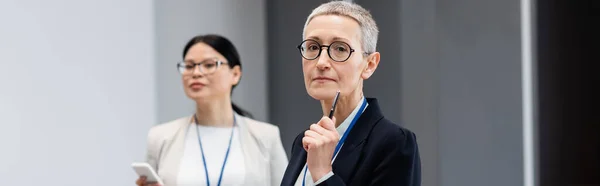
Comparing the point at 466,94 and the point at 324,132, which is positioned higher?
the point at 324,132

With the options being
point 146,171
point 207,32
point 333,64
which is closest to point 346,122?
point 333,64

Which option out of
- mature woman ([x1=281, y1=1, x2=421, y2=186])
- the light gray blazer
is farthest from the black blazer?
the light gray blazer

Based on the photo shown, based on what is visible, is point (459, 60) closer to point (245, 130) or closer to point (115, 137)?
point (245, 130)

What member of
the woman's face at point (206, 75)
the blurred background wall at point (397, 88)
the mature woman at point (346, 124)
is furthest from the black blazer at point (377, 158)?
the blurred background wall at point (397, 88)

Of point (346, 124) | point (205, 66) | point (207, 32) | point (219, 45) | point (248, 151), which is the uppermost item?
point (207, 32)

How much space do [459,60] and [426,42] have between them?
22 cm

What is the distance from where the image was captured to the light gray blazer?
391 cm

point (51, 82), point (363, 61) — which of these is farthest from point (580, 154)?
point (363, 61)

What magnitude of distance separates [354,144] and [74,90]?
3151mm

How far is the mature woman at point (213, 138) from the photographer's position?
3900mm

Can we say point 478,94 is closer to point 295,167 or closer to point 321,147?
point 295,167

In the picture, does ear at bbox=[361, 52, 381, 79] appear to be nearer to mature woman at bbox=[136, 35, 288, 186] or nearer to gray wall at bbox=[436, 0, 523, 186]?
mature woman at bbox=[136, 35, 288, 186]

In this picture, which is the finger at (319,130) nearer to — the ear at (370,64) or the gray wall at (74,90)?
the ear at (370,64)

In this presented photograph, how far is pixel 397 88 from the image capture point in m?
4.95
